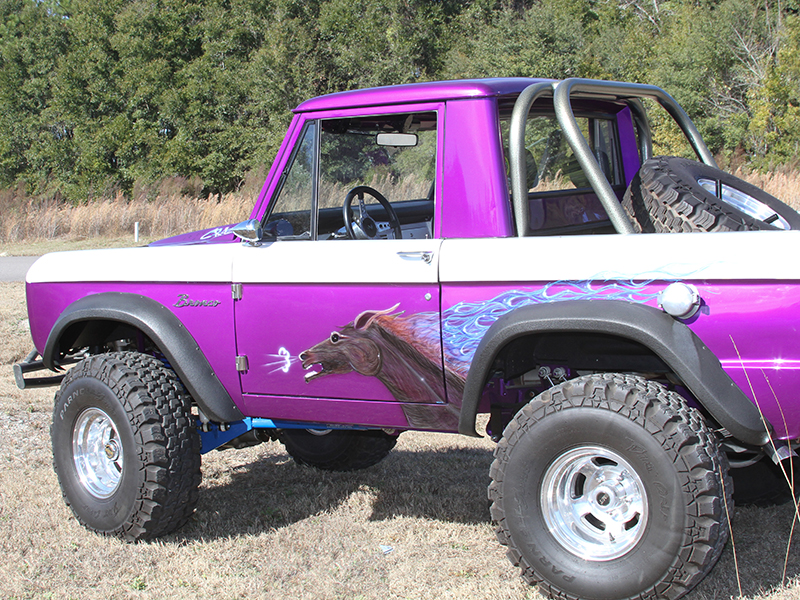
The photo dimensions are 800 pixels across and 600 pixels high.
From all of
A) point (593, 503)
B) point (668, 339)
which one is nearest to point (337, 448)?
point (593, 503)

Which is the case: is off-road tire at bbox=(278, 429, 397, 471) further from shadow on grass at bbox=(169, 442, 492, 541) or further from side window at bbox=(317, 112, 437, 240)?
side window at bbox=(317, 112, 437, 240)

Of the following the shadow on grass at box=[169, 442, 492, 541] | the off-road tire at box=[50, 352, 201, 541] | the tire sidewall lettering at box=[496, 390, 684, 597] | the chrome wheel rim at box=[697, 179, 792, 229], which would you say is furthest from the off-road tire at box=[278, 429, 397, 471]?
the chrome wheel rim at box=[697, 179, 792, 229]

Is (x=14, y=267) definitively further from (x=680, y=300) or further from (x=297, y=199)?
(x=680, y=300)

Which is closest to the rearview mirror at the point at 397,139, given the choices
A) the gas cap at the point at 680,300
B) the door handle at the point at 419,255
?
the door handle at the point at 419,255

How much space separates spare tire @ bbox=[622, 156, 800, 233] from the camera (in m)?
3.08

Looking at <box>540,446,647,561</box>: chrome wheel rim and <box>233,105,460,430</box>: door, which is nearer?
<box>540,446,647,561</box>: chrome wheel rim

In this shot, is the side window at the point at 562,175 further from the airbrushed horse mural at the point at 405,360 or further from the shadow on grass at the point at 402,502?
the shadow on grass at the point at 402,502

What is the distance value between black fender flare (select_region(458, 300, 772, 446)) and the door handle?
44 cm

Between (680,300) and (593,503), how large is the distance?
867mm

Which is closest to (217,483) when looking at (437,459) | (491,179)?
(437,459)

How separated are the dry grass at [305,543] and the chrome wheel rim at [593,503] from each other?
1.15 feet

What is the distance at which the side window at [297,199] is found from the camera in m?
3.74

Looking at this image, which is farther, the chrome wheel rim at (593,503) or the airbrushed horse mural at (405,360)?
the airbrushed horse mural at (405,360)

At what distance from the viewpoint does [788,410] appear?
2.74 m
